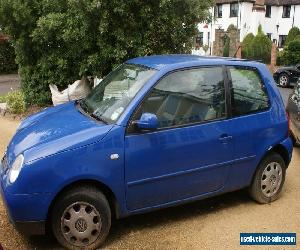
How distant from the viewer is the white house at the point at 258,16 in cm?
4184

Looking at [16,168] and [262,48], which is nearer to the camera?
[16,168]

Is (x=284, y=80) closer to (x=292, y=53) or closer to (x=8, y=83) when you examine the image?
(x=292, y=53)

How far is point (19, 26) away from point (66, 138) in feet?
22.6

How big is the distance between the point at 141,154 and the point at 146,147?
0.28 feet

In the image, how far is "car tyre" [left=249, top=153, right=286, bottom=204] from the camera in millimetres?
5105

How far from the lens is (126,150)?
4.04 m

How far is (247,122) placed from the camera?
15.8 feet

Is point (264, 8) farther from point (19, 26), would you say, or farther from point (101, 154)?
point (101, 154)

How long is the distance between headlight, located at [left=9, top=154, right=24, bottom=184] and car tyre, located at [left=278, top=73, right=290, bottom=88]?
17766 millimetres

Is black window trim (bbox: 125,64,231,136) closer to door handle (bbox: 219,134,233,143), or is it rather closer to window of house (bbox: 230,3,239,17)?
door handle (bbox: 219,134,233,143)

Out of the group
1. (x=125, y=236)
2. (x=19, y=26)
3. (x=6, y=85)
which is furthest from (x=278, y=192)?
(x=6, y=85)

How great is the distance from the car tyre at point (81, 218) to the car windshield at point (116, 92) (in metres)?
0.79

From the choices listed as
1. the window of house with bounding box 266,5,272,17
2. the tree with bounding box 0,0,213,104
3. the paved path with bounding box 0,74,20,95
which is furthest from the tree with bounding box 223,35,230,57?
the tree with bounding box 0,0,213,104

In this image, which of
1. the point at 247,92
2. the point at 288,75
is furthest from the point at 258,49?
the point at 247,92
